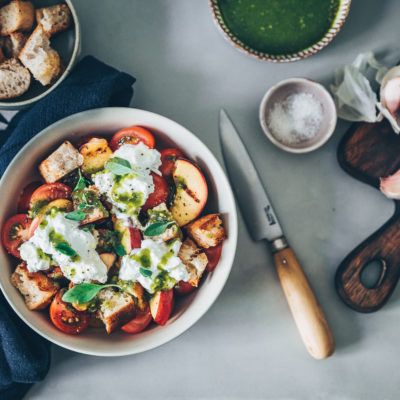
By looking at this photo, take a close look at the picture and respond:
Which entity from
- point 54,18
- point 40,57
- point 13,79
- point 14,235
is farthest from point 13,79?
point 14,235

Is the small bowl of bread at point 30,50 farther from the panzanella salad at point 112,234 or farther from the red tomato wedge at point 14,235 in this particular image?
the red tomato wedge at point 14,235

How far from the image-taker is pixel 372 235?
1.37 meters

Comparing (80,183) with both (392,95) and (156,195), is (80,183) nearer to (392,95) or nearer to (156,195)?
(156,195)

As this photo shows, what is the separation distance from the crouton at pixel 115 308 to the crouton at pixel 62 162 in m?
0.32

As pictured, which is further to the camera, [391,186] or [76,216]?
[391,186]

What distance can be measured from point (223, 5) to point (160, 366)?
1141 millimetres

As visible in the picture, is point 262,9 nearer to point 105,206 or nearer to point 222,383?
point 105,206

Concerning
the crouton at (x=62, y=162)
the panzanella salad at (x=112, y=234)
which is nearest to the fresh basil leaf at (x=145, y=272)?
the panzanella salad at (x=112, y=234)

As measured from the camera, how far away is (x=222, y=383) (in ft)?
4.59

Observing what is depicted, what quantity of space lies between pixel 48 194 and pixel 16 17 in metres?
0.52

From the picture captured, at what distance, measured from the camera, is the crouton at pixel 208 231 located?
44.5 inches

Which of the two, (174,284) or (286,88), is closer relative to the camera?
(174,284)

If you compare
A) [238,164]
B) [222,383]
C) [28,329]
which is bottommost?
[222,383]

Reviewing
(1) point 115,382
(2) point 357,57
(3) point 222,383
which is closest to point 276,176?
(2) point 357,57
